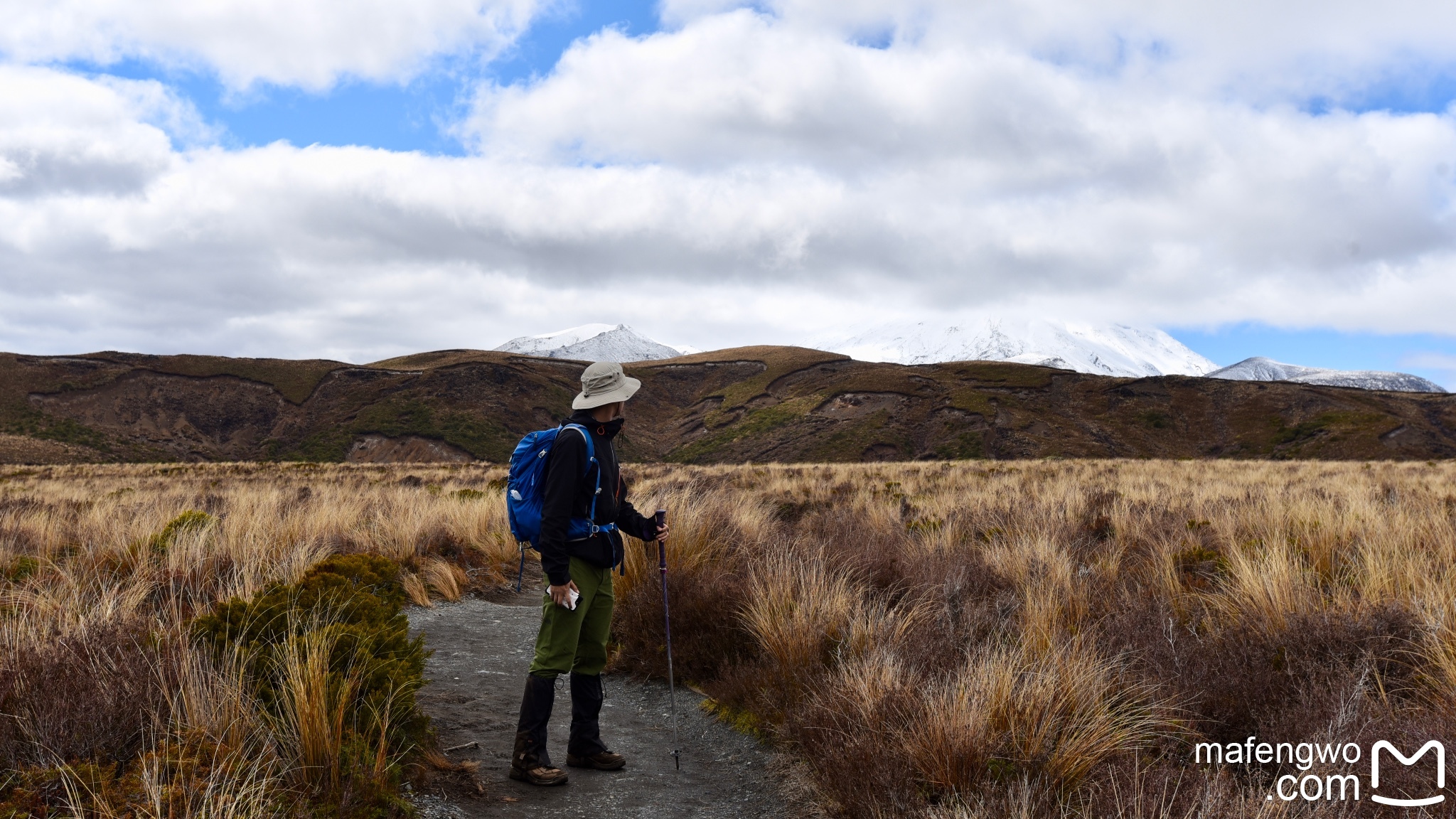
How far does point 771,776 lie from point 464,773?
5.42 feet

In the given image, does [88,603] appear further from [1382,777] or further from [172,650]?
[1382,777]

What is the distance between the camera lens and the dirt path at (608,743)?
162 inches

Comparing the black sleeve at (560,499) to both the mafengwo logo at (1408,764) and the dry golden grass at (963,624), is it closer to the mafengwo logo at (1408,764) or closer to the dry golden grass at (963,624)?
the dry golden grass at (963,624)

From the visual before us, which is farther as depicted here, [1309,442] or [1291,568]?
[1309,442]

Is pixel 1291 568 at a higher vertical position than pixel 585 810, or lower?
higher

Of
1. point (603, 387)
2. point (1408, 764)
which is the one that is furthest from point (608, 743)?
point (1408, 764)

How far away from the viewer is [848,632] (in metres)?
5.22

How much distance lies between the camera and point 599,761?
4.62 m

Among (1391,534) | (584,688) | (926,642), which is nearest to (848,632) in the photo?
(926,642)

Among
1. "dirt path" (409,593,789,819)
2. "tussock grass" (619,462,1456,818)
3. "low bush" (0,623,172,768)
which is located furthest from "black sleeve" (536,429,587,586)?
"low bush" (0,623,172,768)

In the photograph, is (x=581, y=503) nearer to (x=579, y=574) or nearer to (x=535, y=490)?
(x=535, y=490)

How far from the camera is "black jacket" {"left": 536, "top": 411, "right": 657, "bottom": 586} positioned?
13.9 ft

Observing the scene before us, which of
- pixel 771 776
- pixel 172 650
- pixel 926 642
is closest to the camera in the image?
pixel 172 650
